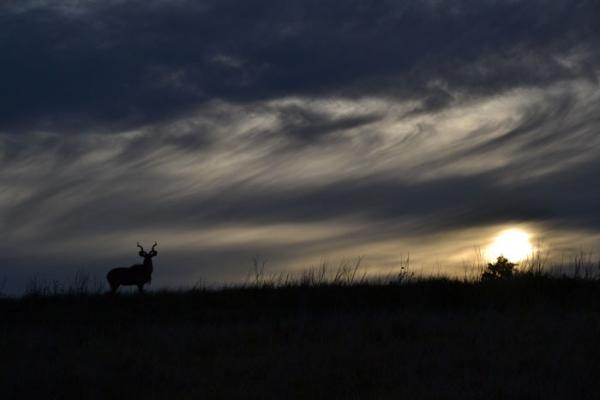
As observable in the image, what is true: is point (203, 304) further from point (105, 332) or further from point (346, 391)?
point (346, 391)

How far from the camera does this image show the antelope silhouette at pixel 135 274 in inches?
982

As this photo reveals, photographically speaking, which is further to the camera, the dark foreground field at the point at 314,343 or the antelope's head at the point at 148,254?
the antelope's head at the point at 148,254

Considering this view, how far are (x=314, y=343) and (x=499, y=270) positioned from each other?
862 cm

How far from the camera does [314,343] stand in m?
12.0

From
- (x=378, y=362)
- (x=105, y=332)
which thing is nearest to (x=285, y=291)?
(x=105, y=332)

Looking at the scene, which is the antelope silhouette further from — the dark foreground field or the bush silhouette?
the bush silhouette

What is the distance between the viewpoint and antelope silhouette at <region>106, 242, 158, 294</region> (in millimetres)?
24938

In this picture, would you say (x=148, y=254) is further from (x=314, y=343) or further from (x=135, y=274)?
(x=314, y=343)

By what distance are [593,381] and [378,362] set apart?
2.68 meters

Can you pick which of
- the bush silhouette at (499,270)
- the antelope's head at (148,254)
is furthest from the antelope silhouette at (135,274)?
the bush silhouette at (499,270)

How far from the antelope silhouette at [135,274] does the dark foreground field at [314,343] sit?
276 inches

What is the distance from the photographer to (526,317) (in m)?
14.4

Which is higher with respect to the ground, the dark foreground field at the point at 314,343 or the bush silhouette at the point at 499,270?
the bush silhouette at the point at 499,270

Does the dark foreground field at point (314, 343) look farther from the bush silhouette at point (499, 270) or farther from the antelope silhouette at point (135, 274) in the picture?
the antelope silhouette at point (135, 274)
